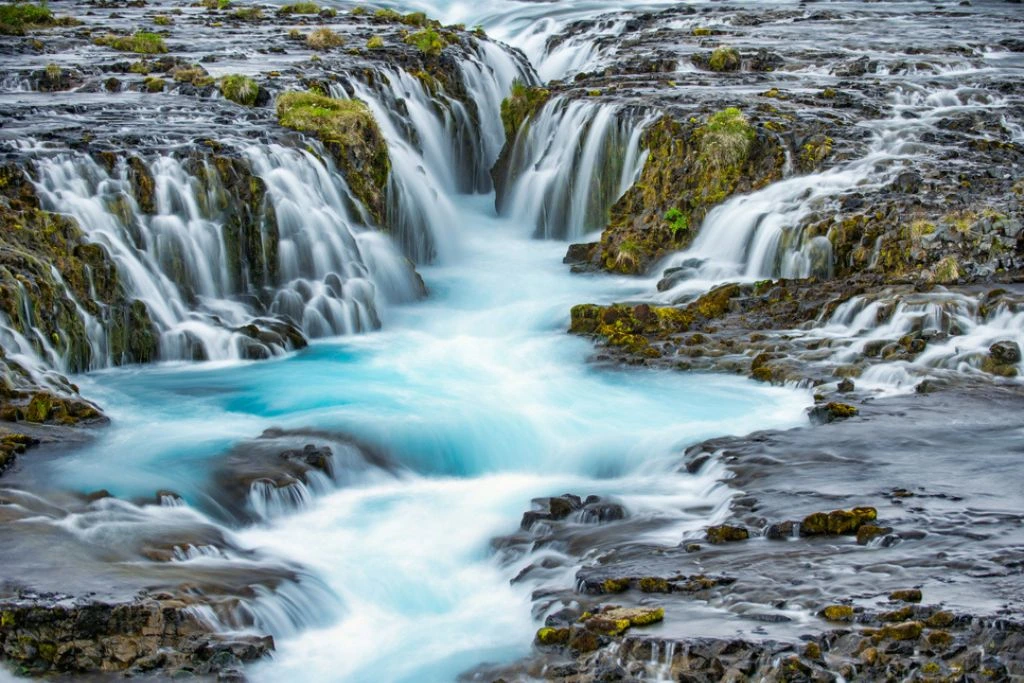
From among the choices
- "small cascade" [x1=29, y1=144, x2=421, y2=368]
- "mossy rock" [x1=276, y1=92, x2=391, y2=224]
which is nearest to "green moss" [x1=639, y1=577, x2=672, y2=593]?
"small cascade" [x1=29, y1=144, x2=421, y2=368]

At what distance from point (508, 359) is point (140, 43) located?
13.1m

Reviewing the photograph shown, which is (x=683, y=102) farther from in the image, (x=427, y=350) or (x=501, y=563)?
(x=501, y=563)

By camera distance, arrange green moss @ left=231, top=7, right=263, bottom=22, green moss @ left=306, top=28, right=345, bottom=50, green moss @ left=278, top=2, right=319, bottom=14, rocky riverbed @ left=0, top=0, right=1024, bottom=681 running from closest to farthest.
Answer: rocky riverbed @ left=0, top=0, right=1024, bottom=681, green moss @ left=306, top=28, right=345, bottom=50, green moss @ left=231, top=7, right=263, bottom=22, green moss @ left=278, top=2, right=319, bottom=14

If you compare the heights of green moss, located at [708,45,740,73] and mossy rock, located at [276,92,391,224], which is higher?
green moss, located at [708,45,740,73]

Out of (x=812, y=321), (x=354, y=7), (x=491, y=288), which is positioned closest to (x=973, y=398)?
(x=812, y=321)

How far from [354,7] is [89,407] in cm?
2512

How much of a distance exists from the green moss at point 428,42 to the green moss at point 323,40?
5.18 ft

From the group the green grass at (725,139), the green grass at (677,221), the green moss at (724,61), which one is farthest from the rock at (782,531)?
the green moss at (724,61)

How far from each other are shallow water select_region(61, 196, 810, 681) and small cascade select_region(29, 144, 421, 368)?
0.48 m

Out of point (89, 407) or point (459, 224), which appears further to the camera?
point (459, 224)

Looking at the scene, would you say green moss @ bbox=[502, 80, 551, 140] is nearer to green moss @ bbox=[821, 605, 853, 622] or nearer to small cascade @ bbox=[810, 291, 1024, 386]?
small cascade @ bbox=[810, 291, 1024, 386]

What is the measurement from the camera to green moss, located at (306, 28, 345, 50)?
2611cm

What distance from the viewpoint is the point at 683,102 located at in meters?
21.4

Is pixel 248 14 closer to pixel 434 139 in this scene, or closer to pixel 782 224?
pixel 434 139
